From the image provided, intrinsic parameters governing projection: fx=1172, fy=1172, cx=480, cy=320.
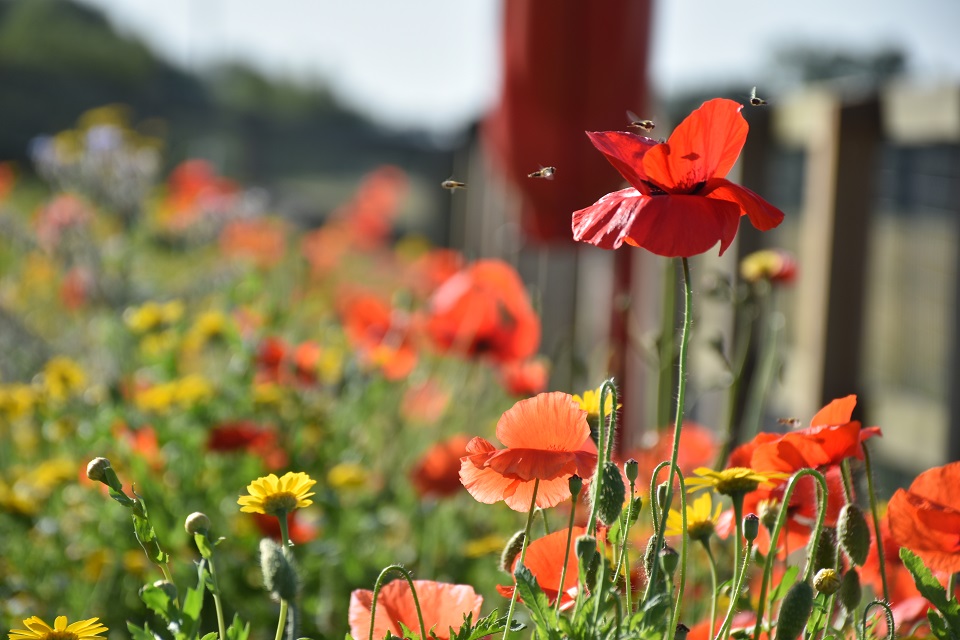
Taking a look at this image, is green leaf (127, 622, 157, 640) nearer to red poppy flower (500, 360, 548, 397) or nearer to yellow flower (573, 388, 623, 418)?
yellow flower (573, 388, 623, 418)

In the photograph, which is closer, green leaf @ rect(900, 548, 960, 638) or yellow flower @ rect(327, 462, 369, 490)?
green leaf @ rect(900, 548, 960, 638)

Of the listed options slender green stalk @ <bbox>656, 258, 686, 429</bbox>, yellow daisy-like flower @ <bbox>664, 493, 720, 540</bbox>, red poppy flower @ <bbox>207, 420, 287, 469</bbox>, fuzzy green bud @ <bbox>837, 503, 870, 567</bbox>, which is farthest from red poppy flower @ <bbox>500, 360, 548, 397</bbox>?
fuzzy green bud @ <bbox>837, 503, 870, 567</bbox>

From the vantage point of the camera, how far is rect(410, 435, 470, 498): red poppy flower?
1.57 meters

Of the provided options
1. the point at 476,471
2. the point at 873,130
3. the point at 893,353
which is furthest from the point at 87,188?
the point at 893,353

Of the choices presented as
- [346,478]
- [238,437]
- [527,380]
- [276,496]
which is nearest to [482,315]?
[527,380]

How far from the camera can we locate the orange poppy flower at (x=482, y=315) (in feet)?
5.66

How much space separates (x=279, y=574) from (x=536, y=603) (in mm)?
133

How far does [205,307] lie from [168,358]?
147cm

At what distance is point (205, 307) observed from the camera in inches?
121

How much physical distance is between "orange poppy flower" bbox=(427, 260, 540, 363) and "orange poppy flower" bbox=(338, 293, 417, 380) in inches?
3.3

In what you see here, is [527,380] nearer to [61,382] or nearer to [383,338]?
[383,338]

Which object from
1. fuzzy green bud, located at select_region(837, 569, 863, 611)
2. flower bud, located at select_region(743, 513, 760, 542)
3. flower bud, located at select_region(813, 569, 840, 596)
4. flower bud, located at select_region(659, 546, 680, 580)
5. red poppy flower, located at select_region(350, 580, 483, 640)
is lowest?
red poppy flower, located at select_region(350, 580, 483, 640)

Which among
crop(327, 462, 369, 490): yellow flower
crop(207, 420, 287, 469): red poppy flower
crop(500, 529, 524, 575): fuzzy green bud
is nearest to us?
crop(500, 529, 524, 575): fuzzy green bud

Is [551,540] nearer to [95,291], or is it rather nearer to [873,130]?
[873,130]
